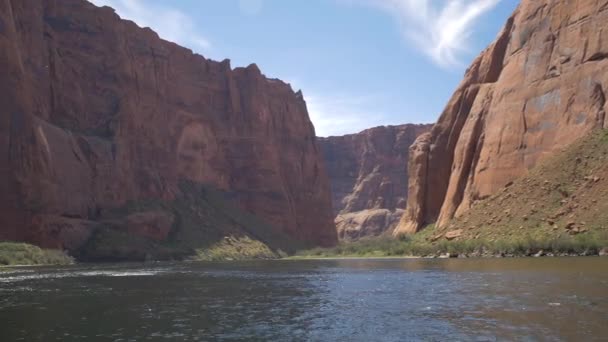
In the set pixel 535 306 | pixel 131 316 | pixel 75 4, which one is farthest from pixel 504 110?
pixel 75 4

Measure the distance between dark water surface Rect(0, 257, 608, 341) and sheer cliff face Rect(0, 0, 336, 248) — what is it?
128 ft

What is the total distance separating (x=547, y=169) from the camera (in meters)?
58.6

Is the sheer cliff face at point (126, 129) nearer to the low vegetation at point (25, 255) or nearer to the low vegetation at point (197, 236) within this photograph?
the low vegetation at point (197, 236)

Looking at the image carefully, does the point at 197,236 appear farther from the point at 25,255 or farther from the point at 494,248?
the point at 494,248

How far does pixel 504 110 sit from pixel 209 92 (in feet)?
227

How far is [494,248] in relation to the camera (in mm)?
56156

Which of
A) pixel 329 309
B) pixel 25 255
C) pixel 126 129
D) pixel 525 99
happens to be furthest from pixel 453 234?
pixel 126 129

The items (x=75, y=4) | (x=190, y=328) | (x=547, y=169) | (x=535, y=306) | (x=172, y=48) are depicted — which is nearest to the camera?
(x=190, y=328)

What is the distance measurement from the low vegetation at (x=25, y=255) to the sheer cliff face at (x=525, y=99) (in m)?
43.1

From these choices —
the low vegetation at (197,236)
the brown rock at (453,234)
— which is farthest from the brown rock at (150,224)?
the brown rock at (453,234)

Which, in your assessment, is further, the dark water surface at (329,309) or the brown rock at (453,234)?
the brown rock at (453,234)

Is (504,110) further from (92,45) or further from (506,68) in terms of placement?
(92,45)

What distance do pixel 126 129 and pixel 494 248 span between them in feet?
201

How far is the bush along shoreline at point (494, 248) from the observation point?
157 ft
